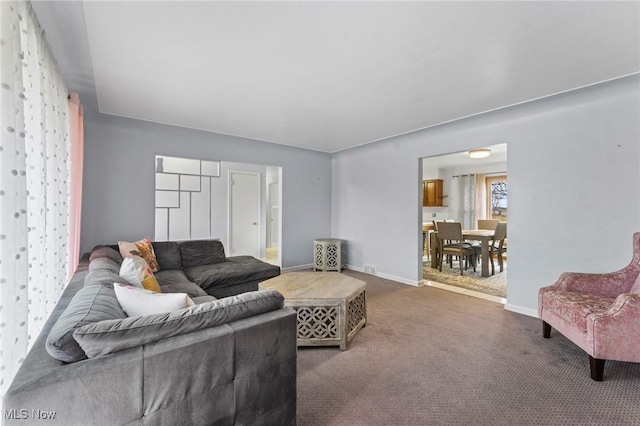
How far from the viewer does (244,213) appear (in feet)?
21.0

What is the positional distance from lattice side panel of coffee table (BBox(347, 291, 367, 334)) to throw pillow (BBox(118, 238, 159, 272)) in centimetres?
230

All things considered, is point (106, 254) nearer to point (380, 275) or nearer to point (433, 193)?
point (380, 275)

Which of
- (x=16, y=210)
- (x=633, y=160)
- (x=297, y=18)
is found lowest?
(x=16, y=210)

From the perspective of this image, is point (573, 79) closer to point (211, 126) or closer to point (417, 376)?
point (417, 376)

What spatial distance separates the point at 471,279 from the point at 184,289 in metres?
4.34

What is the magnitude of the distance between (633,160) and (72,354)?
423 centimetres

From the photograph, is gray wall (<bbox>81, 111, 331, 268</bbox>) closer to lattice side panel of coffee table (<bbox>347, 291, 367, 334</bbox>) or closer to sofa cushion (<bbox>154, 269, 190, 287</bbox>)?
sofa cushion (<bbox>154, 269, 190, 287</bbox>)

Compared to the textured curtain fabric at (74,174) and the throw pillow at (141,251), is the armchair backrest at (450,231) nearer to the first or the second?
the throw pillow at (141,251)

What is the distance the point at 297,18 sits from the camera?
1.73 m

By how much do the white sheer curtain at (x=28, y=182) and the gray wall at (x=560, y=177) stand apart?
404cm

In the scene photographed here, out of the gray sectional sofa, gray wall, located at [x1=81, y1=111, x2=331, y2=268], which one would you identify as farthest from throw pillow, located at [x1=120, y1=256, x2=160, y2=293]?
gray wall, located at [x1=81, y1=111, x2=331, y2=268]

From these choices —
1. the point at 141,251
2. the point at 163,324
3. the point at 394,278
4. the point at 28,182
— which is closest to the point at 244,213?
the point at 141,251

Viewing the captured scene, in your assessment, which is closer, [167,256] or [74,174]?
[74,174]

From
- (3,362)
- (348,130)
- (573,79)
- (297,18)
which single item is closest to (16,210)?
(3,362)
